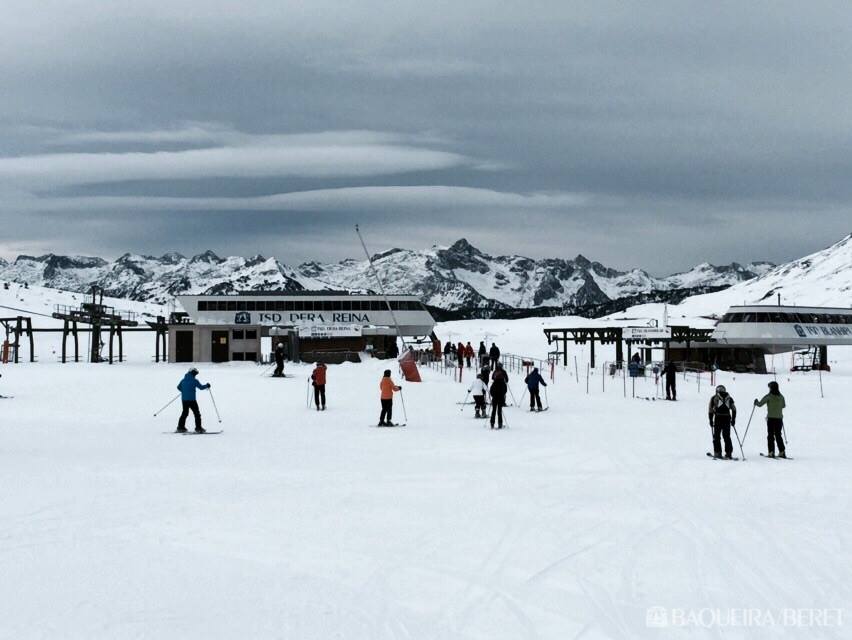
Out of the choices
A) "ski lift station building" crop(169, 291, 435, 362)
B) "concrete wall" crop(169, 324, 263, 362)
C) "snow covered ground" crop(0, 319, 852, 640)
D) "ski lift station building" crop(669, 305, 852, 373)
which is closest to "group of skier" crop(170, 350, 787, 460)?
"snow covered ground" crop(0, 319, 852, 640)

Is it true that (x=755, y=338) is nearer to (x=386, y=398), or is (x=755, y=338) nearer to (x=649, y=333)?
(x=649, y=333)

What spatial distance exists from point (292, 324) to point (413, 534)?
60515 mm

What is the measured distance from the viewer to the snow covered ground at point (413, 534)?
6.62 metres

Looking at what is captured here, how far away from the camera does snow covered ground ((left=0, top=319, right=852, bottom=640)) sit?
21.7 ft

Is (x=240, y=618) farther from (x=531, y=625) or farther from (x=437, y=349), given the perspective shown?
(x=437, y=349)

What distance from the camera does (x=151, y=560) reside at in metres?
8.03

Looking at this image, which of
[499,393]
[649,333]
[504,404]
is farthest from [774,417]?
[649,333]

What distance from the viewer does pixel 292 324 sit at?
2699 inches

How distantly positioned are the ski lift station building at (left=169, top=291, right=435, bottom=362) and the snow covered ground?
135 ft

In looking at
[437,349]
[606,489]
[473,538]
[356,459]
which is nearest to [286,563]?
[473,538]

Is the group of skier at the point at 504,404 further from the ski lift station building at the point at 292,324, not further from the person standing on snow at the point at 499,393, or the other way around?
the ski lift station building at the point at 292,324

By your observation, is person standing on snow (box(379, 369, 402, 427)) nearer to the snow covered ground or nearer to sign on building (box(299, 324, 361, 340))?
the snow covered ground

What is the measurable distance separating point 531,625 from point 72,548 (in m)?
5.06

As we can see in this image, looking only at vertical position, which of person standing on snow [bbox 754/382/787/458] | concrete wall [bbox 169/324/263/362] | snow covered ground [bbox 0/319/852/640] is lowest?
snow covered ground [bbox 0/319/852/640]
